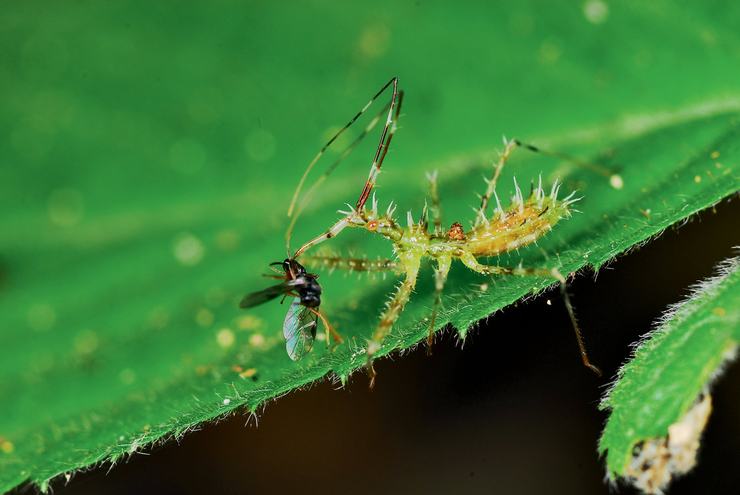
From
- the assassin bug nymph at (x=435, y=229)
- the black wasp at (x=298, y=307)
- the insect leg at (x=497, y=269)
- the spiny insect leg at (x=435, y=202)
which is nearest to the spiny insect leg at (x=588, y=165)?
the assassin bug nymph at (x=435, y=229)

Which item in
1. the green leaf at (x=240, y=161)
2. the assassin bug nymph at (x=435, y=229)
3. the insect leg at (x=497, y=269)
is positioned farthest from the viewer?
the assassin bug nymph at (x=435, y=229)

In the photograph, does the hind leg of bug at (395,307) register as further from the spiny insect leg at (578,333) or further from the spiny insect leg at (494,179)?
the spiny insect leg at (578,333)

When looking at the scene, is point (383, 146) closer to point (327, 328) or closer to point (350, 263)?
point (350, 263)

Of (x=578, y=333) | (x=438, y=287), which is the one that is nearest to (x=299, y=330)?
(x=438, y=287)

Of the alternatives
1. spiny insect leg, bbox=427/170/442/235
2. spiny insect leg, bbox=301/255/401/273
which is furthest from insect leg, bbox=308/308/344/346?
spiny insect leg, bbox=427/170/442/235

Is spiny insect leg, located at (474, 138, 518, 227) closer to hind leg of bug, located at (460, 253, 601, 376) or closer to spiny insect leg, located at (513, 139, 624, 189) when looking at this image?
spiny insect leg, located at (513, 139, 624, 189)

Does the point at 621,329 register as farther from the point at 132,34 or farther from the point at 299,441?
the point at 132,34
